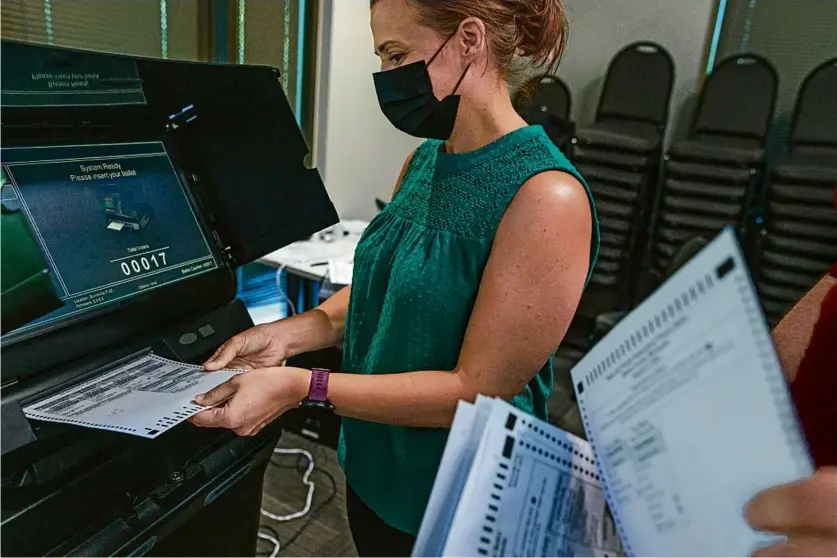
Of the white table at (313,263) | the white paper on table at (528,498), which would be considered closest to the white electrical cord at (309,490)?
the white table at (313,263)

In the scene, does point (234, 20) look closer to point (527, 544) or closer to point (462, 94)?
point (462, 94)

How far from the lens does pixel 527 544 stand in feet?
1.36

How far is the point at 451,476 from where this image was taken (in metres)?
0.41

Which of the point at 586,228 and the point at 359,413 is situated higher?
the point at 586,228

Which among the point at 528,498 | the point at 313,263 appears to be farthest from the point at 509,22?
the point at 313,263

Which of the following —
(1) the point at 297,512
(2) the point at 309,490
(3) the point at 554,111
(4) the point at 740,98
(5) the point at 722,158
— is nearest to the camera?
(1) the point at 297,512

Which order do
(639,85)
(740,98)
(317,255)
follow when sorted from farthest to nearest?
(639,85)
(740,98)
(317,255)

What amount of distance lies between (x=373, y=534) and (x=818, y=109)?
2927 mm

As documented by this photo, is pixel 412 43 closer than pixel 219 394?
No

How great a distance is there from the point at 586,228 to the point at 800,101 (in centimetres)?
275

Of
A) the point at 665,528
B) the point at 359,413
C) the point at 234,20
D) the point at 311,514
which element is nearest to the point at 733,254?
the point at 665,528

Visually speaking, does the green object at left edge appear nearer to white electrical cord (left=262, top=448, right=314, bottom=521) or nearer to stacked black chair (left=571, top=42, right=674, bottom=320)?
white electrical cord (left=262, top=448, right=314, bottom=521)

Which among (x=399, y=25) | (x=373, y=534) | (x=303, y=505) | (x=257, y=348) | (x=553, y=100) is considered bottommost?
(x=303, y=505)

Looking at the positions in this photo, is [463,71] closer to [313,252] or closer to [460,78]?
[460,78]
